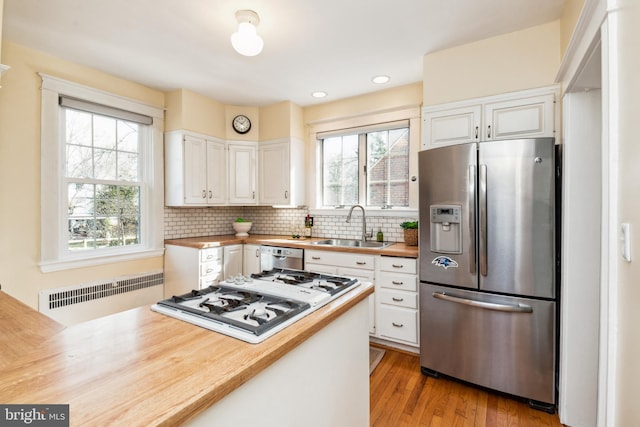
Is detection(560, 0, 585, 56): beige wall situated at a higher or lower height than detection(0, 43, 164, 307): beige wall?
higher

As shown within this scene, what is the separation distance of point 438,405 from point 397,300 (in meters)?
0.85

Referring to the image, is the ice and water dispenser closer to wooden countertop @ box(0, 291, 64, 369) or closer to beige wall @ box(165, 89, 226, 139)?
wooden countertop @ box(0, 291, 64, 369)

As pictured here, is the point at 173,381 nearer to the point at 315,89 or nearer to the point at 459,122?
the point at 459,122

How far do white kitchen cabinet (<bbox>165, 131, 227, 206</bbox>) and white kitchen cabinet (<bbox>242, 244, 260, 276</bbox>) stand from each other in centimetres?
70

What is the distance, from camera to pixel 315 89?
3.33m

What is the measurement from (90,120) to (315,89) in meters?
2.29

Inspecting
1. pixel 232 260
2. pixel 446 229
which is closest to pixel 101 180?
pixel 232 260

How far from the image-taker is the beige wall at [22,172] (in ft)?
7.66

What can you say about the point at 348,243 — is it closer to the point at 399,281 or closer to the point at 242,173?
the point at 399,281

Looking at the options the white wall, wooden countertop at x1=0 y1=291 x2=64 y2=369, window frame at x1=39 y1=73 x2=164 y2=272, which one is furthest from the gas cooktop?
window frame at x1=39 y1=73 x2=164 y2=272

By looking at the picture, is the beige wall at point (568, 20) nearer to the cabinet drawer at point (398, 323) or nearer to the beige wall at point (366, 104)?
the beige wall at point (366, 104)

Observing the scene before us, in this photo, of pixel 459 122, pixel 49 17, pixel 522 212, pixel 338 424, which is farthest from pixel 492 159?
pixel 49 17

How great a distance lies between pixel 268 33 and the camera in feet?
7.38

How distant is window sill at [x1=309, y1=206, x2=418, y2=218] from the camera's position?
324cm
